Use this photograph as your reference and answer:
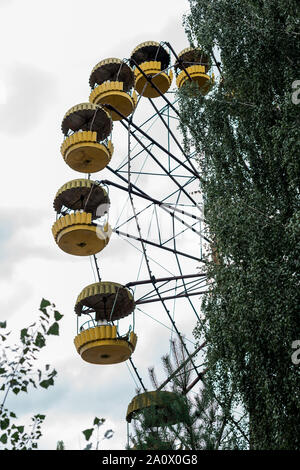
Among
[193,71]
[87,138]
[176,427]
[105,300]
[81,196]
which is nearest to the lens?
[176,427]

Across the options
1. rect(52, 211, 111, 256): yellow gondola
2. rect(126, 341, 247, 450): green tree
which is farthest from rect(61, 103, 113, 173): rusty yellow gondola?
rect(126, 341, 247, 450): green tree

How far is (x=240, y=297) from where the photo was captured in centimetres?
1049

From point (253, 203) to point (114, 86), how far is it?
9837 millimetres

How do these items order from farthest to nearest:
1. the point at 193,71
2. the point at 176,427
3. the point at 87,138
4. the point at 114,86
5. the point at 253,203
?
the point at 193,71 < the point at 114,86 < the point at 87,138 < the point at 253,203 < the point at 176,427

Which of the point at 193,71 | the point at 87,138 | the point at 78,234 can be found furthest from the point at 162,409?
the point at 193,71

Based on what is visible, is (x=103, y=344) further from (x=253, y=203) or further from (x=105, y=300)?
(x=253, y=203)

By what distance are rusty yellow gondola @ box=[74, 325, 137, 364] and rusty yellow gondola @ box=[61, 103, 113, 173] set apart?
525cm

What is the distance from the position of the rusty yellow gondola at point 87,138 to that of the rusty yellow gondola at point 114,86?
778 mm

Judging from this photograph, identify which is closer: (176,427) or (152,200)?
(176,427)

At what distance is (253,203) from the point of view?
37.9 ft

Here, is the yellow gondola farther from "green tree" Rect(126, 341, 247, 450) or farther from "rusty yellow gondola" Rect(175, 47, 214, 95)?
"green tree" Rect(126, 341, 247, 450)

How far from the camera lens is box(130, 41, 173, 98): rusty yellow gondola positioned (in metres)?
22.9

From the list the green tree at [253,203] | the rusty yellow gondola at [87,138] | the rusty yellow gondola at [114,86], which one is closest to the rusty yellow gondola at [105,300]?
the rusty yellow gondola at [87,138]

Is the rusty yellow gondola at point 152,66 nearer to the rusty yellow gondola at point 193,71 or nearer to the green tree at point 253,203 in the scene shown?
the rusty yellow gondola at point 193,71
